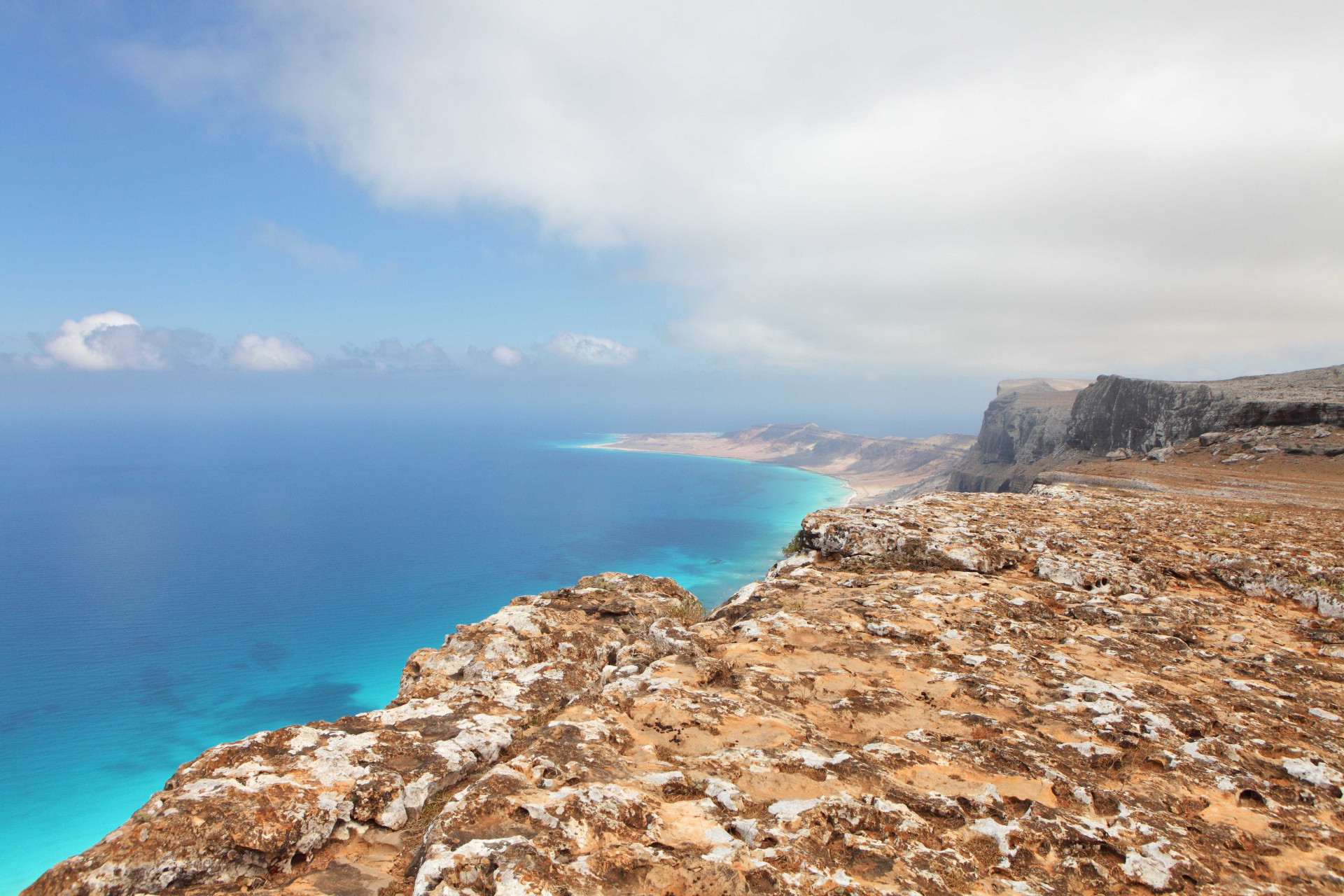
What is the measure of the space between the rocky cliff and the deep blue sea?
46134mm

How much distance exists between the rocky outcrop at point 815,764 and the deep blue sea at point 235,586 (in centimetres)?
4624

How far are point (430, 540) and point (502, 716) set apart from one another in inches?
4660

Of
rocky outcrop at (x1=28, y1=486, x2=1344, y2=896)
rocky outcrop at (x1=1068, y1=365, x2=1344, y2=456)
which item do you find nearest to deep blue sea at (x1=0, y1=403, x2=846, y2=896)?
rocky outcrop at (x1=28, y1=486, x2=1344, y2=896)

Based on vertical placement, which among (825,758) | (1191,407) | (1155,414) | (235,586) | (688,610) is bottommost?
(235,586)

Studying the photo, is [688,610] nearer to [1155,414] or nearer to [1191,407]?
[1191,407]

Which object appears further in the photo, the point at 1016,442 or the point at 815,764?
the point at 1016,442

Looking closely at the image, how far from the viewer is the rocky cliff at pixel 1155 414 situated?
33.3 m

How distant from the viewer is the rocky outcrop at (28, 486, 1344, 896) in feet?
13.0

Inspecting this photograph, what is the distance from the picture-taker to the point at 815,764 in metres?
5.07

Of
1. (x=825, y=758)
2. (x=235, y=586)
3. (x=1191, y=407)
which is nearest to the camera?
(x=825, y=758)

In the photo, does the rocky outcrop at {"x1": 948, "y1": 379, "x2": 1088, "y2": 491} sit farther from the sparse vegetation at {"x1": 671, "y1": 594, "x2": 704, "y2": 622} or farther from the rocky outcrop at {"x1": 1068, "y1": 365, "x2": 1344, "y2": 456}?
the sparse vegetation at {"x1": 671, "y1": 594, "x2": 704, "y2": 622}

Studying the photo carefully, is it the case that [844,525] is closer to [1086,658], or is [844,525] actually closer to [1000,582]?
[1000,582]

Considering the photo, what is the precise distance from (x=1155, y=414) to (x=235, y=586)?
118443 mm

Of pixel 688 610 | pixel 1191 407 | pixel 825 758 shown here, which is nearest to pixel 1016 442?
pixel 1191 407
